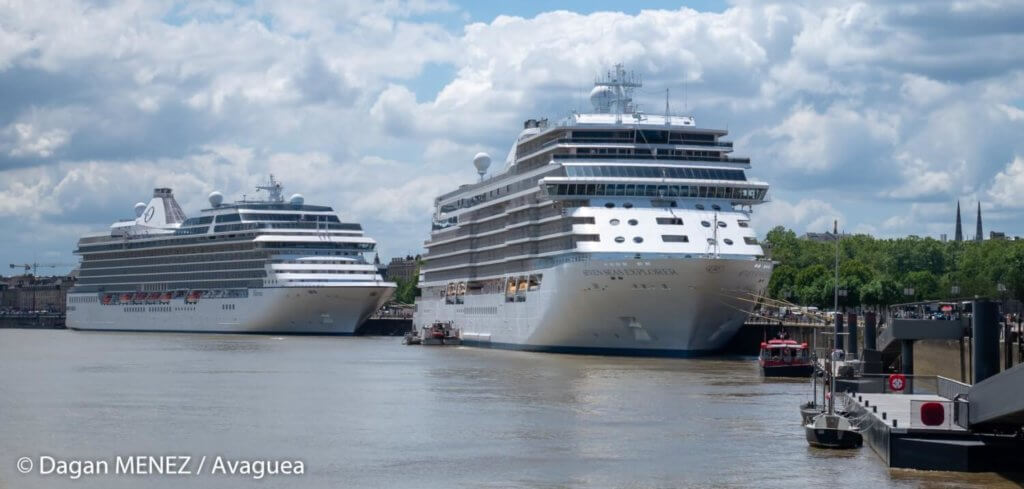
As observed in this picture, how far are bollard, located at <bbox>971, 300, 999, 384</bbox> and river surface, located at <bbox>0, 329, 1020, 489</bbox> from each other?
3.42 m

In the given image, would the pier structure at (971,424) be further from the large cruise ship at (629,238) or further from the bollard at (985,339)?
the large cruise ship at (629,238)

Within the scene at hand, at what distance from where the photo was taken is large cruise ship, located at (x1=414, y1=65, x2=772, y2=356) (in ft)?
253

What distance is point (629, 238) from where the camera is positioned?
78.8 metres

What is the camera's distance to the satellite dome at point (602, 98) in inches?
3743

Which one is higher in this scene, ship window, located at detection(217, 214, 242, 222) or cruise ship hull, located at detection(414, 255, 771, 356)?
ship window, located at detection(217, 214, 242, 222)

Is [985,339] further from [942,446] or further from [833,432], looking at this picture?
[833,432]

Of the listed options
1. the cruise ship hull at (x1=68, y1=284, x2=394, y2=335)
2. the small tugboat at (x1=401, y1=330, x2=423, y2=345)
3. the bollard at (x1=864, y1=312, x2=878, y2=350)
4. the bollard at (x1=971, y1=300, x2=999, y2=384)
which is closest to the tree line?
the small tugboat at (x1=401, y1=330, x2=423, y2=345)

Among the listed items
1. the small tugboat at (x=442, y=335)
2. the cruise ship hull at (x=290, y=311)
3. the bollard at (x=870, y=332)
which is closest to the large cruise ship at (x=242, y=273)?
the cruise ship hull at (x=290, y=311)

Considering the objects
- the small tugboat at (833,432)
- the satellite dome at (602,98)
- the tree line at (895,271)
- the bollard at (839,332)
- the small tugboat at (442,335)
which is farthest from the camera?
the tree line at (895,271)

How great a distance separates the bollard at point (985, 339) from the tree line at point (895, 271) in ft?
218

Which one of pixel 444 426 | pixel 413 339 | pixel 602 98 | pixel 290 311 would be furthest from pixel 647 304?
pixel 290 311

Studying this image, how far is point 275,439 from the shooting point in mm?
41250

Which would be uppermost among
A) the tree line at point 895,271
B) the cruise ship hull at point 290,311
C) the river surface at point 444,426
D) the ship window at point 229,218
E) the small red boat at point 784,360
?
the ship window at point 229,218

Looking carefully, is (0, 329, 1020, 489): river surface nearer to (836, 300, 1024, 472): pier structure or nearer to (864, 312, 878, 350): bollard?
(836, 300, 1024, 472): pier structure
